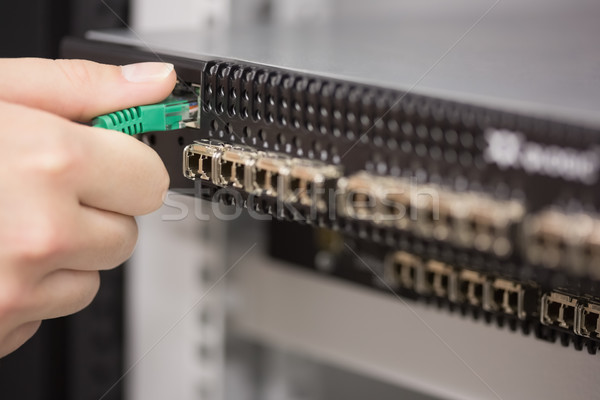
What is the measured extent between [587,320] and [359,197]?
0.15m

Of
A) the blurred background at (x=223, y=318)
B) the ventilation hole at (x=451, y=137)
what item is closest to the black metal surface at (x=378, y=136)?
the ventilation hole at (x=451, y=137)

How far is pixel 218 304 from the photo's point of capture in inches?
30.9

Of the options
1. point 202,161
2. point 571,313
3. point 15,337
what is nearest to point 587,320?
point 571,313

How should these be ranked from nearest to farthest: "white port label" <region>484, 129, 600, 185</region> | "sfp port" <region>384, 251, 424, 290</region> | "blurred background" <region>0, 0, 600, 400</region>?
"white port label" <region>484, 129, 600, 185</region> → "sfp port" <region>384, 251, 424, 290</region> → "blurred background" <region>0, 0, 600, 400</region>

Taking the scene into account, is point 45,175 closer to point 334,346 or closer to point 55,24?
point 55,24

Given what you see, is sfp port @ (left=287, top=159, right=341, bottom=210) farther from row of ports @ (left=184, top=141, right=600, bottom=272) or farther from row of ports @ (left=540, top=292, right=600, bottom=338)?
row of ports @ (left=540, top=292, right=600, bottom=338)

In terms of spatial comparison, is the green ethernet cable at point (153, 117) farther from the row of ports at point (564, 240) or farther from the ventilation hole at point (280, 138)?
the row of ports at point (564, 240)

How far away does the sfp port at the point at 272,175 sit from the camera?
406mm

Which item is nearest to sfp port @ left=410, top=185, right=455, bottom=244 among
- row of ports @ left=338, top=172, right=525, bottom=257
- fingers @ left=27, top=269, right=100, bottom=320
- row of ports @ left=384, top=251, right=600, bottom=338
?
row of ports @ left=338, top=172, right=525, bottom=257

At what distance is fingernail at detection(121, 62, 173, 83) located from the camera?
45 cm

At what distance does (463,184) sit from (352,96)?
0.23 ft

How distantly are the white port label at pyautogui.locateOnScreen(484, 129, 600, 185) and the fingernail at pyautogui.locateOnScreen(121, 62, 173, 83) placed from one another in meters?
0.20

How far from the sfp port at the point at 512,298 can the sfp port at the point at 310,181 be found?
0.13 meters

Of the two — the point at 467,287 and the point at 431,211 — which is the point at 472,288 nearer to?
the point at 467,287
